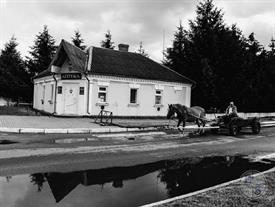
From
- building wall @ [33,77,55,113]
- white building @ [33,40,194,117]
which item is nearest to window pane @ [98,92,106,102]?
white building @ [33,40,194,117]

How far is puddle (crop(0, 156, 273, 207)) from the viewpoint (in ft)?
18.1

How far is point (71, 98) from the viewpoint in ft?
84.1

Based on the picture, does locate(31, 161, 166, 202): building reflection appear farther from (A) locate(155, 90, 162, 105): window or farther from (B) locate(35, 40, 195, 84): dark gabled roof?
(A) locate(155, 90, 162, 105): window

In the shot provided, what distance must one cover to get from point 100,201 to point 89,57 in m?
22.9

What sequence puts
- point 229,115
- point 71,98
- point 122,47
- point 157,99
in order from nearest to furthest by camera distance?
point 229,115
point 71,98
point 157,99
point 122,47

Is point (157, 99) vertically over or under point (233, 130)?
over

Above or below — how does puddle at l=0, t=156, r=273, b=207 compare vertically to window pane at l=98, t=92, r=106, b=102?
below

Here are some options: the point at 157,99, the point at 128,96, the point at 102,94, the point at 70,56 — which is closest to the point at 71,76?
the point at 70,56

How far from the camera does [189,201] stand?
5246mm

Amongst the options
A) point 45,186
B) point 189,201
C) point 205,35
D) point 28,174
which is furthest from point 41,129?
point 205,35

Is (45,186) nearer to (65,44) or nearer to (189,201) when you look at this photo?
(189,201)

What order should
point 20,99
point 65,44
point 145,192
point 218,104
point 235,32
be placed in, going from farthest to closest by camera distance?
1. point 20,99
2. point 235,32
3. point 218,104
4. point 65,44
5. point 145,192

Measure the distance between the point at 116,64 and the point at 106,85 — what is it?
124 inches

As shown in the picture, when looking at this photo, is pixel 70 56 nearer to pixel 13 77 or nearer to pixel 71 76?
pixel 71 76
